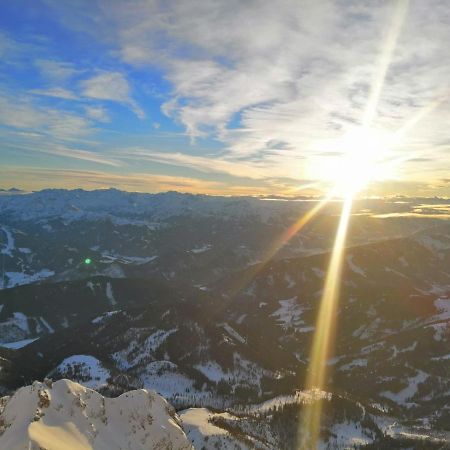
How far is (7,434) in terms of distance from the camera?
79.7 meters

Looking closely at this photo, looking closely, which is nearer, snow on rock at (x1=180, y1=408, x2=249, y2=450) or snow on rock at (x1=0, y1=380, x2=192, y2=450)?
snow on rock at (x1=0, y1=380, x2=192, y2=450)

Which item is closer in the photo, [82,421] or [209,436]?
[82,421]

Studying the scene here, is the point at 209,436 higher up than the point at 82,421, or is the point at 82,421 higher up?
the point at 82,421

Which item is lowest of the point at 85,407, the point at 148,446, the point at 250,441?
the point at 250,441

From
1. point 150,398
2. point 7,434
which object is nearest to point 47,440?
point 7,434

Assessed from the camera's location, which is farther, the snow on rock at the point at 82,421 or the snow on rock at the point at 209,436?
the snow on rock at the point at 209,436

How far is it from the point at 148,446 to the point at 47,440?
81.6 ft

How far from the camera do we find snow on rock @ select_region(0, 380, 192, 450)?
80.3 m

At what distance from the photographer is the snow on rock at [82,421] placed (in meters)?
80.3

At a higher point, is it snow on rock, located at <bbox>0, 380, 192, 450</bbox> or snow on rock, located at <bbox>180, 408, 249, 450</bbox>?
snow on rock, located at <bbox>0, 380, 192, 450</bbox>

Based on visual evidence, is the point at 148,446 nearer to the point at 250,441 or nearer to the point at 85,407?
the point at 85,407

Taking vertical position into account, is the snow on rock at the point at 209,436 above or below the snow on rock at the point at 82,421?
below

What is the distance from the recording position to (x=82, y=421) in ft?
308

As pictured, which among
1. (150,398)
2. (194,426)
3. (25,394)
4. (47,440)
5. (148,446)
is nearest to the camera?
(47,440)
